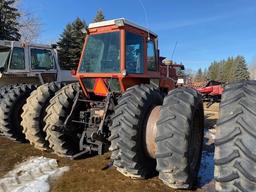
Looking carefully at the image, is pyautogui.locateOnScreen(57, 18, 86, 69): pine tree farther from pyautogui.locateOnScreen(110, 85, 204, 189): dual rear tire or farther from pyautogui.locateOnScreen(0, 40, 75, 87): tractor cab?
pyautogui.locateOnScreen(110, 85, 204, 189): dual rear tire

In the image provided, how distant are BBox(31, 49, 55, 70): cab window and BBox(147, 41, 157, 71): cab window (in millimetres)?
5016

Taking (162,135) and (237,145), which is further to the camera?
(162,135)

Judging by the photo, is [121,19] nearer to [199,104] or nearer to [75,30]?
[199,104]

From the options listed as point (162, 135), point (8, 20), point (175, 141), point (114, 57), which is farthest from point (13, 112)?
point (8, 20)

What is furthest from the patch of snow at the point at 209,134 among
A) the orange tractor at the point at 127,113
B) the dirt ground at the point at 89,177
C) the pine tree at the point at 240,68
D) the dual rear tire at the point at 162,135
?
the pine tree at the point at 240,68

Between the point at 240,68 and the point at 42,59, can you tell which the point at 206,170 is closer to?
the point at 42,59

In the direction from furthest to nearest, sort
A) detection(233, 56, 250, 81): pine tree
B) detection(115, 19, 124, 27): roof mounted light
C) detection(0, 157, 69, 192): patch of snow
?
1. detection(233, 56, 250, 81): pine tree
2. detection(115, 19, 124, 27): roof mounted light
3. detection(0, 157, 69, 192): patch of snow

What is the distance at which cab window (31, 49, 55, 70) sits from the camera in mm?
10695

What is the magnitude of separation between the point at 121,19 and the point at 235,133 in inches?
141

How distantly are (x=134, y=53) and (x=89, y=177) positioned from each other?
8.32ft

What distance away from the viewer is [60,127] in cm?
619

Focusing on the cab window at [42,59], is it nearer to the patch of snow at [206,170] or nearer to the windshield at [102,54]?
the windshield at [102,54]

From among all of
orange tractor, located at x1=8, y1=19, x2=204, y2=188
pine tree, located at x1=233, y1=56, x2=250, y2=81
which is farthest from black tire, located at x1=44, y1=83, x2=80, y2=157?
pine tree, located at x1=233, y1=56, x2=250, y2=81

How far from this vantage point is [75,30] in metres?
34.6
